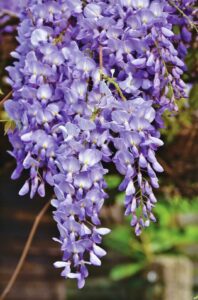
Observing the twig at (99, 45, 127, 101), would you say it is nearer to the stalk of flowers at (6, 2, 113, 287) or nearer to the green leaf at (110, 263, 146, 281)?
the stalk of flowers at (6, 2, 113, 287)

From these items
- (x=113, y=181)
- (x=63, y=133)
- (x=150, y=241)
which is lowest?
(x=150, y=241)

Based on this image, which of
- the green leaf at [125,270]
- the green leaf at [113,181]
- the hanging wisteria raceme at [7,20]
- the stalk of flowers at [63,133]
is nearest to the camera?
the stalk of flowers at [63,133]

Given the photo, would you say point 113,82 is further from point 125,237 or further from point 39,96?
point 125,237

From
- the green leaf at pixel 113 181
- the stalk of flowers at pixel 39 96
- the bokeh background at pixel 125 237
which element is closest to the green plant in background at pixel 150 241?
the bokeh background at pixel 125 237

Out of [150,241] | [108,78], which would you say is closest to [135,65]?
[108,78]

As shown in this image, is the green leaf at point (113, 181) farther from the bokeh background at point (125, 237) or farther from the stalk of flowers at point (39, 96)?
the stalk of flowers at point (39, 96)

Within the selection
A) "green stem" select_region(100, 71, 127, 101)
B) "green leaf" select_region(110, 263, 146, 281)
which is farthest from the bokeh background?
"green stem" select_region(100, 71, 127, 101)

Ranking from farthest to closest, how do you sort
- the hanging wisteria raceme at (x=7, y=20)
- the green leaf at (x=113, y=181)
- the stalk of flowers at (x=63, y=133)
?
1. the green leaf at (x=113, y=181)
2. the hanging wisteria raceme at (x=7, y=20)
3. the stalk of flowers at (x=63, y=133)

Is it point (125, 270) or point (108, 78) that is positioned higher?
point (108, 78)
